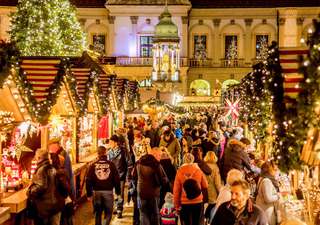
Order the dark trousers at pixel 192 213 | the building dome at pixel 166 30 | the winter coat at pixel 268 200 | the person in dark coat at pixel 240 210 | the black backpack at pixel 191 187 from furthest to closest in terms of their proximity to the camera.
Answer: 1. the building dome at pixel 166 30
2. the dark trousers at pixel 192 213
3. the black backpack at pixel 191 187
4. the winter coat at pixel 268 200
5. the person in dark coat at pixel 240 210

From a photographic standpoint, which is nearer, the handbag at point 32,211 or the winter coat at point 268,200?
the winter coat at point 268,200

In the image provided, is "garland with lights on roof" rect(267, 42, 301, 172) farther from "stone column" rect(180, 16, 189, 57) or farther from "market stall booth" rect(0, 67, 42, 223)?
"stone column" rect(180, 16, 189, 57)

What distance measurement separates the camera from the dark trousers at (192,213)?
10.1 metres

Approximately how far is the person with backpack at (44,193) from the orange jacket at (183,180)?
1.61m

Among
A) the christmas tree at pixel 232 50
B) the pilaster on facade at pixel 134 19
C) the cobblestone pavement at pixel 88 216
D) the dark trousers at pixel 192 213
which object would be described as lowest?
the cobblestone pavement at pixel 88 216

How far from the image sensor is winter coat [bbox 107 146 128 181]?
13008 mm

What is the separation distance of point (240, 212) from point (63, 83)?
7994mm

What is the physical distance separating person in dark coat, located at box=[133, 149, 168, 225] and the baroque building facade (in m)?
41.8

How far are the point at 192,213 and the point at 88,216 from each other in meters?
4.26

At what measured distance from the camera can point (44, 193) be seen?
9.63m

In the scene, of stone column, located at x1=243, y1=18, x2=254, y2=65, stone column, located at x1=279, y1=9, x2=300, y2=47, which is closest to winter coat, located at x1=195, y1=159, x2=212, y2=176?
stone column, located at x1=279, y1=9, x2=300, y2=47

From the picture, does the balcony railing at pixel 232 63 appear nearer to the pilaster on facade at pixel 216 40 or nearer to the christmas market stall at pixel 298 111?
the pilaster on facade at pixel 216 40

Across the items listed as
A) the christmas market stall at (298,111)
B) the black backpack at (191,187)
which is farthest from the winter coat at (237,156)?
the christmas market stall at (298,111)

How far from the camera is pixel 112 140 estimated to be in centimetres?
1300
